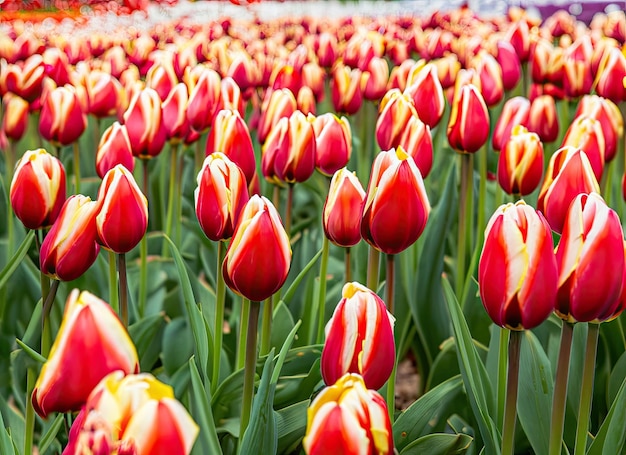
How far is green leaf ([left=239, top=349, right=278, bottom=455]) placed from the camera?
3.01 feet

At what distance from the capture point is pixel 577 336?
1.50m

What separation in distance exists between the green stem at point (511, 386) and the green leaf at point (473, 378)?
0.13 metres

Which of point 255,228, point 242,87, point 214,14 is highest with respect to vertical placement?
point 255,228

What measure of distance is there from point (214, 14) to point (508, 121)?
28.1 feet

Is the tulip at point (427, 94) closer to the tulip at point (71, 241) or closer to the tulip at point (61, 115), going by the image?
the tulip at point (61, 115)

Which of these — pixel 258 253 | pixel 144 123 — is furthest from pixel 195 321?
pixel 144 123

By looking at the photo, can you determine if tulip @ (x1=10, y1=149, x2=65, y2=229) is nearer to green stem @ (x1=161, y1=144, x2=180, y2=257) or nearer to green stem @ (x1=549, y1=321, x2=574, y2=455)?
green stem @ (x1=161, y1=144, x2=180, y2=257)

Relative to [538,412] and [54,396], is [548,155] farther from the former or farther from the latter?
[54,396]

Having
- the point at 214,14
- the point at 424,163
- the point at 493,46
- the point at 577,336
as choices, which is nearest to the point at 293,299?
the point at 424,163

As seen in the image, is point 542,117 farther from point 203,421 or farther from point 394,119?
point 203,421

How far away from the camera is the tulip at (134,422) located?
524mm

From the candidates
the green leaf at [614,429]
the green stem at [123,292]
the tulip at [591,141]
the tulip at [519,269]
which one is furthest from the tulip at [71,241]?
the tulip at [591,141]

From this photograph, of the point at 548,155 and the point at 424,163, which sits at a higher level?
the point at 424,163

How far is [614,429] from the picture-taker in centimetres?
116
